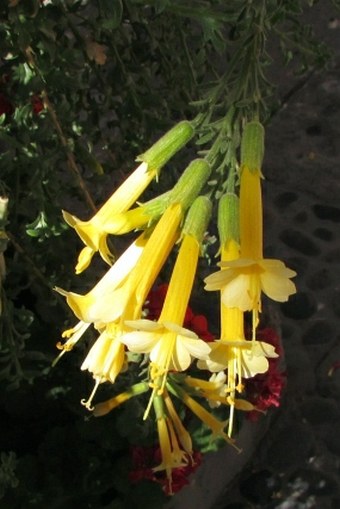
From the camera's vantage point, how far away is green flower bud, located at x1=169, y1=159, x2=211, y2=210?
0.98m

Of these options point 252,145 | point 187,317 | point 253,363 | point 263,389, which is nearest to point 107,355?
point 253,363

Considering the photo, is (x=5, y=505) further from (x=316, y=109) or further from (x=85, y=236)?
(x=316, y=109)

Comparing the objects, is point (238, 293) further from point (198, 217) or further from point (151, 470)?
point (151, 470)

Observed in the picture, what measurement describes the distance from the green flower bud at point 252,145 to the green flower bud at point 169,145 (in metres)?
0.07

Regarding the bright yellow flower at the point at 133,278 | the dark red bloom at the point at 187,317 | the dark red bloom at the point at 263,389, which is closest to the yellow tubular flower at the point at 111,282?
the bright yellow flower at the point at 133,278

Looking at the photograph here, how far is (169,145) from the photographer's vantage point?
1.03 meters

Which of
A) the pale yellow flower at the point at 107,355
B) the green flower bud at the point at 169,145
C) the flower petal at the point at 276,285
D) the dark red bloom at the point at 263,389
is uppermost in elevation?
the dark red bloom at the point at 263,389

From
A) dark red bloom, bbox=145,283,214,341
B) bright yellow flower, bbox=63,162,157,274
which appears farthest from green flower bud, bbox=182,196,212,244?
dark red bloom, bbox=145,283,214,341

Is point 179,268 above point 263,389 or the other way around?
the other way around

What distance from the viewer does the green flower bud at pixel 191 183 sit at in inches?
38.4

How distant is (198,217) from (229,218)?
0.04m

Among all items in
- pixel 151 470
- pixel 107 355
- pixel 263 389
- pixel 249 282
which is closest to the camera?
pixel 249 282

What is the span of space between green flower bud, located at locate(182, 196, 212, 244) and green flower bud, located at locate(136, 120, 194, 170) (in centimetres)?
8

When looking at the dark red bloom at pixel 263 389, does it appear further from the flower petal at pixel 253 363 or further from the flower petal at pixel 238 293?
the flower petal at pixel 238 293
